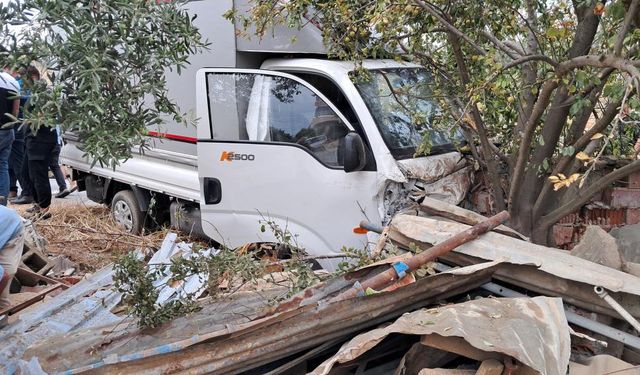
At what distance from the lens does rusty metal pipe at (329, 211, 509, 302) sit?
9.66 ft

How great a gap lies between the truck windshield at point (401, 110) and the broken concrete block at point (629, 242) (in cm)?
144

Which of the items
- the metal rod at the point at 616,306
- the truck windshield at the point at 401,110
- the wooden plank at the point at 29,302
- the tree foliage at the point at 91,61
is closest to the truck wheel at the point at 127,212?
the wooden plank at the point at 29,302

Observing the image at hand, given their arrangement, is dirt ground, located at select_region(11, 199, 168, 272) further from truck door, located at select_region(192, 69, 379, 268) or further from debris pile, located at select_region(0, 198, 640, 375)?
debris pile, located at select_region(0, 198, 640, 375)

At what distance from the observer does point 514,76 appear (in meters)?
4.61

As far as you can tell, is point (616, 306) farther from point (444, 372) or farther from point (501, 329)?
point (444, 372)

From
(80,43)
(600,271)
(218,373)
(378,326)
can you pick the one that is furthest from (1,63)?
(600,271)

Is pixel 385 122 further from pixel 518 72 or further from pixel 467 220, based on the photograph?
pixel 467 220

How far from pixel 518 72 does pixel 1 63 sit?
10.8 ft

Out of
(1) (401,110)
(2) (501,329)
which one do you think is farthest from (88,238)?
(2) (501,329)

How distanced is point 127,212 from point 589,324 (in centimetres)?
579

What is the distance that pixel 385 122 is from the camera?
5160mm

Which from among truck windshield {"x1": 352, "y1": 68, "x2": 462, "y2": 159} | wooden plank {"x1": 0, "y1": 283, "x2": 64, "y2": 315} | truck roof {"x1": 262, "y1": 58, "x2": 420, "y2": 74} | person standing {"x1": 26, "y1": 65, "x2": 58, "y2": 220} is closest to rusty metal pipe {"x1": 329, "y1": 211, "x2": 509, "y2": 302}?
truck windshield {"x1": 352, "y1": 68, "x2": 462, "y2": 159}

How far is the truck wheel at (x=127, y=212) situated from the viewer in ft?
24.3

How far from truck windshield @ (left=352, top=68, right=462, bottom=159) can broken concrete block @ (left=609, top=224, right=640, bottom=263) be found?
4.71 ft
